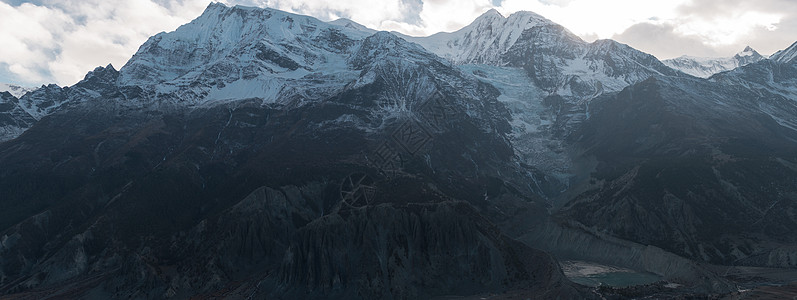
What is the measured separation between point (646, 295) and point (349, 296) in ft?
290

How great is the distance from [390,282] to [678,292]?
86.6m

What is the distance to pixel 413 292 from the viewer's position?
190375 mm

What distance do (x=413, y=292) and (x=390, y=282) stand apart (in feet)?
25.1

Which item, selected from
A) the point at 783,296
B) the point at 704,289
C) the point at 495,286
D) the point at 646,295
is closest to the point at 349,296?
the point at 495,286

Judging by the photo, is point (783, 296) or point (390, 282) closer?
point (783, 296)

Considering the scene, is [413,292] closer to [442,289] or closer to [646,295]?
[442,289]

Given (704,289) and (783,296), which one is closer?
(783,296)

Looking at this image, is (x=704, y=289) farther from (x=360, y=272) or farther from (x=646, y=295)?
(x=360, y=272)

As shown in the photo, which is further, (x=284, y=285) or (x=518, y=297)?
(x=284, y=285)

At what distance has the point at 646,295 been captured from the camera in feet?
609

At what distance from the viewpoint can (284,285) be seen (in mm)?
196000

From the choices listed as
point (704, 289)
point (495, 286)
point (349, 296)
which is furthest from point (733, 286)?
point (349, 296)

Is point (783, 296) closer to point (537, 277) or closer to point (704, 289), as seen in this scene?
point (704, 289)

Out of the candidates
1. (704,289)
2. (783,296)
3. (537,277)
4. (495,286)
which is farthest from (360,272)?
(783,296)
